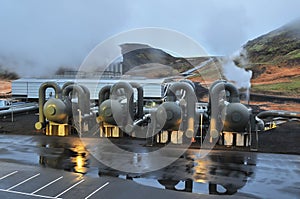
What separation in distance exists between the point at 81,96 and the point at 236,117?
34.8 feet

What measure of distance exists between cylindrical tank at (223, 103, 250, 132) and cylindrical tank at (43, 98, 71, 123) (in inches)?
408

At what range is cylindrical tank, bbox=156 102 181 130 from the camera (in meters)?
18.7

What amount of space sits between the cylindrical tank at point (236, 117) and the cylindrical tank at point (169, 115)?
270 cm

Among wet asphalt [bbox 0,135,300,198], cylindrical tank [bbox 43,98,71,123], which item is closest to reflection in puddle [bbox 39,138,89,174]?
wet asphalt [bbox 0,135,300,198]

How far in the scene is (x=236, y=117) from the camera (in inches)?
721

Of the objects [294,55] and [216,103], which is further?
[294,55]

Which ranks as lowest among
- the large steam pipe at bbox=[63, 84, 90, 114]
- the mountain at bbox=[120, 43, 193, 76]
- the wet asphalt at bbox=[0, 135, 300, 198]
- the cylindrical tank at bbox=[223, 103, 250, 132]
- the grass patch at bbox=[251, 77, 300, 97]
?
the wet asphalt at bbox=[0, 135, 300, 198]

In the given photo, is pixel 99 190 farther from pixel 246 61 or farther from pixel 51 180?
pixel 246 61

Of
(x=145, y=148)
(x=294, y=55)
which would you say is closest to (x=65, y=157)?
(x=145, y=148)

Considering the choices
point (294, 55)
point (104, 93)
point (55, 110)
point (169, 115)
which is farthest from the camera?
point (294, 55)

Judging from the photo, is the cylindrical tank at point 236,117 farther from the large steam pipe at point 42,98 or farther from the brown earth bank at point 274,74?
the brown earth bank at point 274,74

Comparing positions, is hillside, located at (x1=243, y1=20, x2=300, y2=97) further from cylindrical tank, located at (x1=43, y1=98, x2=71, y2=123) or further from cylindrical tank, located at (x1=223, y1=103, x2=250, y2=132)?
cylindrical tank, located at (x1=43, y1=98, x2=71, y2=123)

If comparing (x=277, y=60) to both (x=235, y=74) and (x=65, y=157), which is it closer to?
(x=235, y=74)

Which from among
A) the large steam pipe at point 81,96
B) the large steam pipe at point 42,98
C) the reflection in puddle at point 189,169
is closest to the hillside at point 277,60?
the large steam pipe at point 81,96
